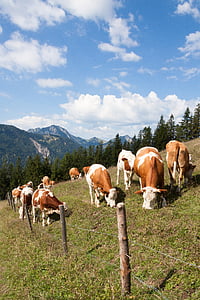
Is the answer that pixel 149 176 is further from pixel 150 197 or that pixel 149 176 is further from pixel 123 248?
pixel 123 248

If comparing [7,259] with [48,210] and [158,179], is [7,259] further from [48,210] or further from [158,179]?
[158,179]

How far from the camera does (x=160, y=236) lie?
6816 mm

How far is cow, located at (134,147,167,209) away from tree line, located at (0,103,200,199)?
5047 cm

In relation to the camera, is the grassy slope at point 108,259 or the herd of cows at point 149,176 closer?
the grassy slope at point 108,259

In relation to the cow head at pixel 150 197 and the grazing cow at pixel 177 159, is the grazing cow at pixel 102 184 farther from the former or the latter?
the grazing cow at pixel 177 159

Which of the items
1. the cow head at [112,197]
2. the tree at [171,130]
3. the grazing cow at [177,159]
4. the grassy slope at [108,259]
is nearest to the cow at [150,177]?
the grassy slope at [108,259]

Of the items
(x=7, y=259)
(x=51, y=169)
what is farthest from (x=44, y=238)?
(x=51, y=169)

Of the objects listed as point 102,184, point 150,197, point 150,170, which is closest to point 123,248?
point 150,197

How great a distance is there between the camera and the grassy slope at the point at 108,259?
479 cm

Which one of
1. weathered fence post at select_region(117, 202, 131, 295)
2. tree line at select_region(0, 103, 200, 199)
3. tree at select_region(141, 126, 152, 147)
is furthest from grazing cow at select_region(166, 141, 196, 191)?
tree at select_region(141, 126, 152, 147)

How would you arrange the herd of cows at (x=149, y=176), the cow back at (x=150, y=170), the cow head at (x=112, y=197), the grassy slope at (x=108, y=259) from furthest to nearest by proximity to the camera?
the cow head at (x=112, y=197)
the cow back at (x=150, y=170)
the herd of cows at (x=149, y=176)
the grassy slope at (x=108, y=259)

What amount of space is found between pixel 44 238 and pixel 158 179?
650cm

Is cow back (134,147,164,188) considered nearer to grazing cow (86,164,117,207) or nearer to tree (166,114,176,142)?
grazing cow (86,164,117,207)

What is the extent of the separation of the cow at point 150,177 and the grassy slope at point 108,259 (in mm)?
546
